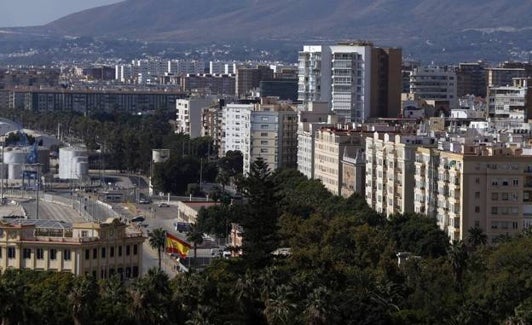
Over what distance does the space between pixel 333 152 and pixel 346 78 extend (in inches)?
628

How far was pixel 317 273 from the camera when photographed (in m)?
36.2

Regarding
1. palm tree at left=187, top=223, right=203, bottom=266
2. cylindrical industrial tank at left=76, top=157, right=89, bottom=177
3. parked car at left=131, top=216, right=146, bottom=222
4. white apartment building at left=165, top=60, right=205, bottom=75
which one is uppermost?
white apartment building at left=165, top=60, right=205, bottom=75

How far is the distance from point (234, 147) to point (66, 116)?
36977 mm

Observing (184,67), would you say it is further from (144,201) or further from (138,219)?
(138,219)

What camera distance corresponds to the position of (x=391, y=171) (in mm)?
53250

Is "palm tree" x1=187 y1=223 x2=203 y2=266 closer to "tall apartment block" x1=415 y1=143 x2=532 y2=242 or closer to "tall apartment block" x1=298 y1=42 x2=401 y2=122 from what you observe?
"tall apartment block" x1=415 y1=143 x2=532 y2=242

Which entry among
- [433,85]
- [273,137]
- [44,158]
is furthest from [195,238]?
[433,85]

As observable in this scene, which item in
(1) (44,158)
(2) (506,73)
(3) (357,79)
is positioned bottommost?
(1) (44,158)

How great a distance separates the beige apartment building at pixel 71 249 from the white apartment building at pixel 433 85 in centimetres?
5617

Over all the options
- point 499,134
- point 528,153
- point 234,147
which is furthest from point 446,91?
point 528,153

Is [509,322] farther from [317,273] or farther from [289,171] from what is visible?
[289,171]

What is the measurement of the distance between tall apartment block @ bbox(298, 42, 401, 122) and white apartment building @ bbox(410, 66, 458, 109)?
17.7m

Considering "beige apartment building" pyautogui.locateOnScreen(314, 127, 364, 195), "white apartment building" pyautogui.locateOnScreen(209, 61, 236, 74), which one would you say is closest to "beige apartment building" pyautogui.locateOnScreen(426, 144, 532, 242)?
"beige apartment building" pyautogui.locateOnScreen(314, 127, 364, 195)

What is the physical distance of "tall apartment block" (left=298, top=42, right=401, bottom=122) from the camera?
251 feet
